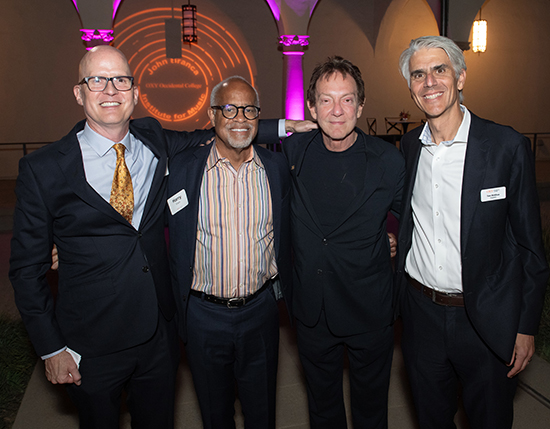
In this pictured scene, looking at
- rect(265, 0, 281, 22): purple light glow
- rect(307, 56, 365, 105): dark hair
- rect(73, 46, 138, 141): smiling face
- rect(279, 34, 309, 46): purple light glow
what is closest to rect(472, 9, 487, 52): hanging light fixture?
rect(279, 34, 309, 46): purple light glow

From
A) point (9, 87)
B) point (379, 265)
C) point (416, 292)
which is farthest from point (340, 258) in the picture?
point (9, 87)

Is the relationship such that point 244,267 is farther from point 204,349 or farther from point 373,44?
point 373,44

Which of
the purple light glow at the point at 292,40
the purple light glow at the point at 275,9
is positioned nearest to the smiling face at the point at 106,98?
the purple light glow at the point at 292,40

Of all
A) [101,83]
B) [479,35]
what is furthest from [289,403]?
[479,35]

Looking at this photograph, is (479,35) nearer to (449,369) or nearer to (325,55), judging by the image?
(325,55)

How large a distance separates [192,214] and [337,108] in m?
0.81

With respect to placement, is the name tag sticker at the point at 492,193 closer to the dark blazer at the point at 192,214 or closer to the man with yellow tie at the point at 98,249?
the dark blazer at the point at 192,214

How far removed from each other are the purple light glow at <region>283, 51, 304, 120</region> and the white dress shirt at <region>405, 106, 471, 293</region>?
8003 mm

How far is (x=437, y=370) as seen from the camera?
199 cm

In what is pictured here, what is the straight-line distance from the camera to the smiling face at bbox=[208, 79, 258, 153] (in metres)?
2.02

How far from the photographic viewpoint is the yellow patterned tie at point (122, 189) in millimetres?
1804

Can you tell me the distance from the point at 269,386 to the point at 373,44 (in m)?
11.5

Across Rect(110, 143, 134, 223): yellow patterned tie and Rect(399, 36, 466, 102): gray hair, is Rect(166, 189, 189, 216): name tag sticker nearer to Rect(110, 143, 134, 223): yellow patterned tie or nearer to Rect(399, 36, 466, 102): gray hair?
Rect(110, 143, 134, 223): yellow patterned tie

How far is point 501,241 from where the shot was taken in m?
1.86
